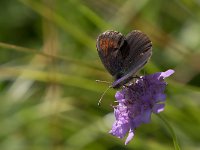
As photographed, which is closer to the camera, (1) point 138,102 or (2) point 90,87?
(1) point 138,102

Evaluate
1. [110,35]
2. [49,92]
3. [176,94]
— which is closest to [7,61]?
[49,92]

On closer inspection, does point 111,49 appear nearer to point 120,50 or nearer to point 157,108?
point 120,50

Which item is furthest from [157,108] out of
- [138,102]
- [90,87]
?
[90,87]

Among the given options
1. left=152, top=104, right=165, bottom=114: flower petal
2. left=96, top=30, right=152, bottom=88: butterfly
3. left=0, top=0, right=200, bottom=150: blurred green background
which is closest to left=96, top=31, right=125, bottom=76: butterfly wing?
left=96, top=30, right=152, bottom=88: butterfly

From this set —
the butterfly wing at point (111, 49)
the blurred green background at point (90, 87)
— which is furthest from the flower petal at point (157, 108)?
the blurred green background at point (90, 87)

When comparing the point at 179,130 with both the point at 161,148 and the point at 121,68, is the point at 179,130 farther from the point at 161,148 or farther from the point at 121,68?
the point at 121,68

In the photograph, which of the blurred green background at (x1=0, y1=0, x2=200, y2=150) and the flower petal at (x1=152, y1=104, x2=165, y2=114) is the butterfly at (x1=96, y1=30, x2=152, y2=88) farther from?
the blurred green background at (x1=0, y1=0, x2=200, y2=150)

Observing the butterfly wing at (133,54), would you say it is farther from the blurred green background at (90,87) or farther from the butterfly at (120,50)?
the blurred green background at (90,87)
